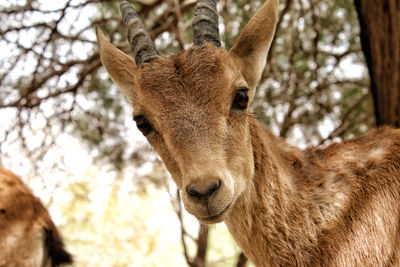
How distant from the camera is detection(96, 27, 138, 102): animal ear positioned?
3.74 metres

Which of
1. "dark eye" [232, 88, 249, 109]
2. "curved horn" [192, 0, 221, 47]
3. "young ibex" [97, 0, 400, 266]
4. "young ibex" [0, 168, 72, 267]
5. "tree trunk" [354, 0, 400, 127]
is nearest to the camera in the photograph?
"young ibex" [97, 0, 400, 266]

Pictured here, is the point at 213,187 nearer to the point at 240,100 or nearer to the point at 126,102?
the point at 240,100

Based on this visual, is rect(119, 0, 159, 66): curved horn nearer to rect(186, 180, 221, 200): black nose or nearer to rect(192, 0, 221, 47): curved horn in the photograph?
rect(192, 0, 221, 47): curved horn

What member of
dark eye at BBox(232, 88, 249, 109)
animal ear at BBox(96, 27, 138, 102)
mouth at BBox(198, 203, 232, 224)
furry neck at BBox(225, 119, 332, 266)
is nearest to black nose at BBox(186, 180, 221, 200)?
mouth at BBox(198, 203, 232, 224)

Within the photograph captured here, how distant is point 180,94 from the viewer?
9.90 ft

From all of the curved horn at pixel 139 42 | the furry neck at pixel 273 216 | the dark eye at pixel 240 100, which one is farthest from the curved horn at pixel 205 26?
the furry neck at pixel 273 216

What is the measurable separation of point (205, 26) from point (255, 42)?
19.4 inches

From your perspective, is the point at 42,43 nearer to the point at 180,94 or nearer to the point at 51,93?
the point at 51,93

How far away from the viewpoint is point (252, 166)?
3145 mm

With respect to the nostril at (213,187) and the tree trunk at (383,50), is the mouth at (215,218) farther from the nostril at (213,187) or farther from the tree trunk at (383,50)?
the tree trunk at (383,50)

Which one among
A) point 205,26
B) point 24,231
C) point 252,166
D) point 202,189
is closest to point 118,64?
point 205,26

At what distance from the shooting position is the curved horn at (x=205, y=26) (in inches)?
133

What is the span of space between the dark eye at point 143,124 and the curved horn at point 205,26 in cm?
82

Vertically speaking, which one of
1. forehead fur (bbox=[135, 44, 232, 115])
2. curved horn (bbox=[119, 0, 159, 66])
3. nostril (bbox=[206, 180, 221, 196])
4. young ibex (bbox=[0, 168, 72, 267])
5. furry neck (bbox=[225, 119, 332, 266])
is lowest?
young ibex (bbox=[0, 168, 72, 267])
